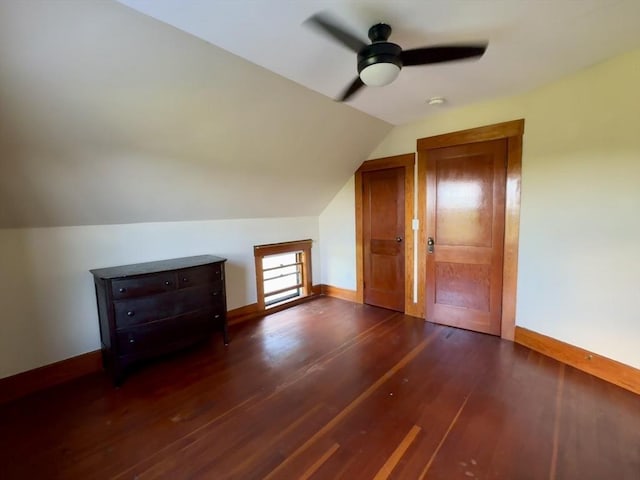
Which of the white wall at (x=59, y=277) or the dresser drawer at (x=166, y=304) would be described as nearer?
the white wall at (x=59, y=277)

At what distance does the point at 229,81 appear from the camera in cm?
199

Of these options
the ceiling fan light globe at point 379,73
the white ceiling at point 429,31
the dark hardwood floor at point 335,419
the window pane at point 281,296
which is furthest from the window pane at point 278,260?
the ceiling fan light globe at point 379,73

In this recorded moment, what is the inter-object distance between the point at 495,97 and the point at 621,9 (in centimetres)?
117

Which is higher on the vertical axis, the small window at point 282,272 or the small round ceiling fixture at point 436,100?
the small round ceiling fixture at point 436,100

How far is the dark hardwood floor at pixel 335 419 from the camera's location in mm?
1535

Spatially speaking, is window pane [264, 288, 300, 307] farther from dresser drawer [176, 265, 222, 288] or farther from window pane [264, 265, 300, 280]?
dresser drawer [176, 265, 222, 288]

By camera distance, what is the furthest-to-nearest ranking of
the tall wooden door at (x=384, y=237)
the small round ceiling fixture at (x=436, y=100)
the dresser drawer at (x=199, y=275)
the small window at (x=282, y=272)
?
the small window at (x=282, y=272), the tall wooden door at (x=384, y=237), the small round ceiling fixture at (x=436, y=100), the dresser drawer at (x=199, y=275)

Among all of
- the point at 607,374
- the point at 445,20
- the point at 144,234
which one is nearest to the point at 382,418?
the point at 607,374

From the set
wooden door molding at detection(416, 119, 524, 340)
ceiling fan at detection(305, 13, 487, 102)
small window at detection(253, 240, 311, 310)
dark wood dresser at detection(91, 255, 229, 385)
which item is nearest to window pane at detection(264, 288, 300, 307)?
small window at detection(253, 240, 311, 310)

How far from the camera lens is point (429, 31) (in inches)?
67.2

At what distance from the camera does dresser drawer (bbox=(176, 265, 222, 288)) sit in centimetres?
258

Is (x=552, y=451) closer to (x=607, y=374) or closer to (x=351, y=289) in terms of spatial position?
(x=607, y=374)

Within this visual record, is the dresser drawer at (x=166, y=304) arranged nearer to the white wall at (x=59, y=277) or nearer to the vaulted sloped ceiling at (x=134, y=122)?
the white wall at (x=59, y=277)

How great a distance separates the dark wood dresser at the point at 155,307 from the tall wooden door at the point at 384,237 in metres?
1.98
